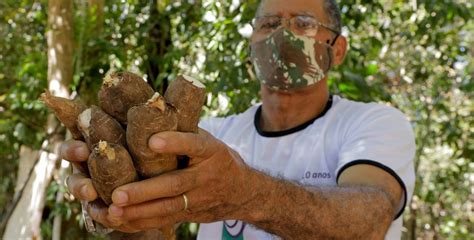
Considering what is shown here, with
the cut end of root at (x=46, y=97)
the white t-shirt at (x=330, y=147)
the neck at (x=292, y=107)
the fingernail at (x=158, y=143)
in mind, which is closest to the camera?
the fingernail at (x=158, y=143)

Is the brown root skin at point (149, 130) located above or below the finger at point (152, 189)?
above

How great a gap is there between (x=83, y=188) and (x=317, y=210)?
656mm

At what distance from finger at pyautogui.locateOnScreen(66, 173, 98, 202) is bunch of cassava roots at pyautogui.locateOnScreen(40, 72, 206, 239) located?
0.07 feet

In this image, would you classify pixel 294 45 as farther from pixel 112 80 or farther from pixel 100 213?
pixel 100 213

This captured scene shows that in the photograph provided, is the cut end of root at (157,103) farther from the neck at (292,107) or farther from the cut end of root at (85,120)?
the neck at (292,107)

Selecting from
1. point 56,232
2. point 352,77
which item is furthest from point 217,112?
point 56,232

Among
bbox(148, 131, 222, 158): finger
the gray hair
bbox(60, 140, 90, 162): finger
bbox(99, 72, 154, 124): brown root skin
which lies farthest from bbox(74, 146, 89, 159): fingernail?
the gray hair

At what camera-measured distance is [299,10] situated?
274cm

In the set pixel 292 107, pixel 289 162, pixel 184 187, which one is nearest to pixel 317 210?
pixel 184 187

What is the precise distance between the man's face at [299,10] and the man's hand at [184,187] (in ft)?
4.61

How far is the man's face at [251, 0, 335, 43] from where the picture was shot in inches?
108

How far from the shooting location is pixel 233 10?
4281mm

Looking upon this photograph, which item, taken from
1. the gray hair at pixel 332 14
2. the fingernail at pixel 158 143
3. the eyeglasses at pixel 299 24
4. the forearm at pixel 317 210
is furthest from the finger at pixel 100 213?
the gray hair at pixel 332 14

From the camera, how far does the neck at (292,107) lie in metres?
2.67
